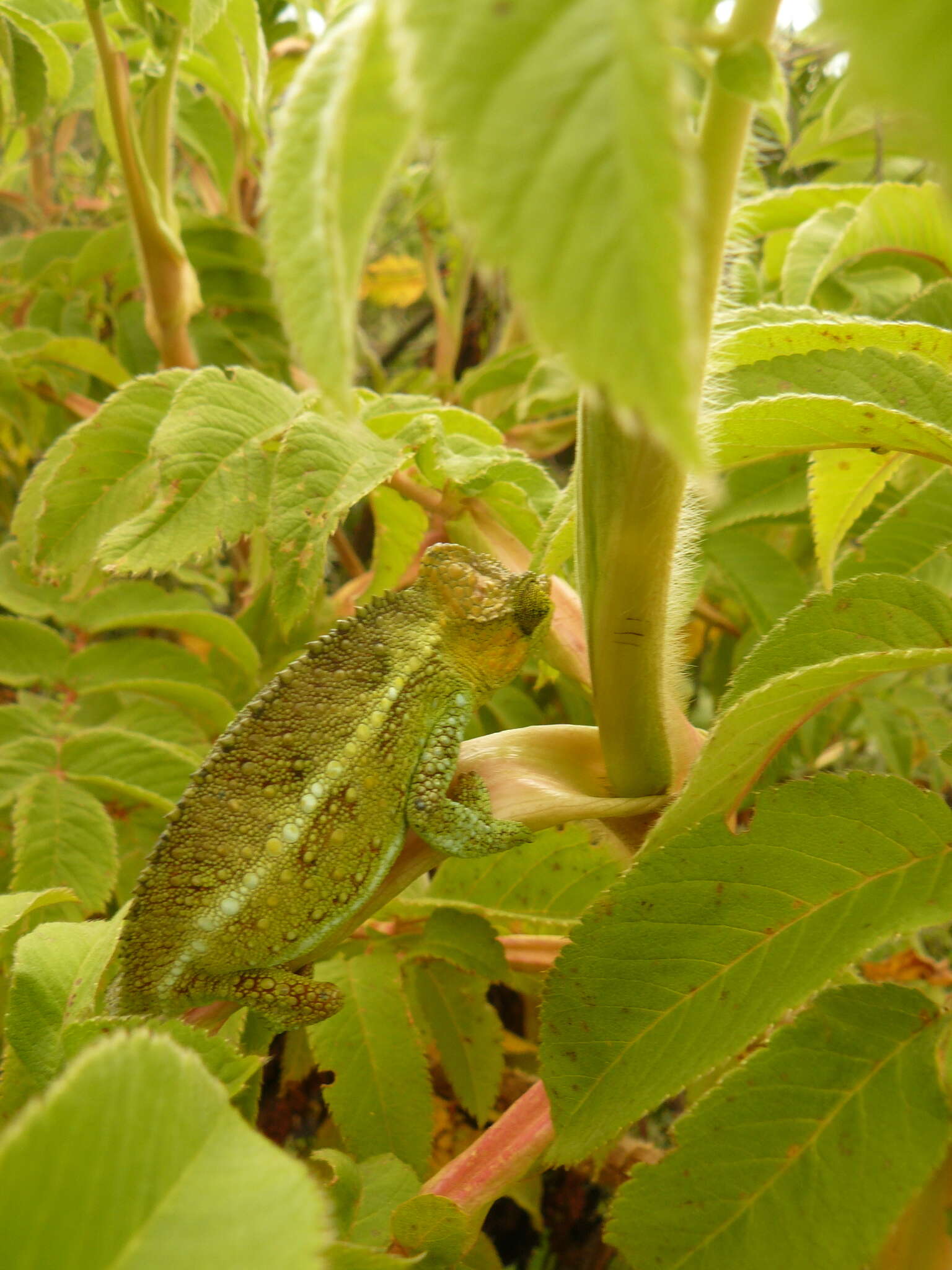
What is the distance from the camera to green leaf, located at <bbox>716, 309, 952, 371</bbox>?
663 mm

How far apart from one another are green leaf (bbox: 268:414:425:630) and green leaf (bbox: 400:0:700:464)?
499 millimetres

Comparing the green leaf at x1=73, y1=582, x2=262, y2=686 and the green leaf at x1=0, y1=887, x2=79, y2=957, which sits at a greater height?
the green leaf at x1=0, y1=887, x2=79, y2=957

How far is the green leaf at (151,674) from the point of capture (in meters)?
1.23

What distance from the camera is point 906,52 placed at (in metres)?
0.24

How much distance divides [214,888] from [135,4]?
841 millimetres

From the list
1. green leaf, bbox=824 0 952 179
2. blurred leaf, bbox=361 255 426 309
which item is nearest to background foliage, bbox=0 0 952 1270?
green leaf, bbox=824 0 952 179

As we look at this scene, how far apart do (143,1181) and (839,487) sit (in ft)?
2.09

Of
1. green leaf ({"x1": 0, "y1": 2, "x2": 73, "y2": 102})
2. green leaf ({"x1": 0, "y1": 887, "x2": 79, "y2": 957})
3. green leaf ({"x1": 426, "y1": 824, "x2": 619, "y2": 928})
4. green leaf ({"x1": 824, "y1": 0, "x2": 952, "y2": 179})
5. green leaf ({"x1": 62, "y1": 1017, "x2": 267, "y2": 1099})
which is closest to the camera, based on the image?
green leaf ({"x1": 824, "y1": 0, "x2": 952, "y2": 179})

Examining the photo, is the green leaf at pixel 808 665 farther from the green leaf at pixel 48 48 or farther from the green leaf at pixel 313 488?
the green leaf at pixel 48 48

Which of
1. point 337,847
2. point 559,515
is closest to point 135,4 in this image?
point 559,515

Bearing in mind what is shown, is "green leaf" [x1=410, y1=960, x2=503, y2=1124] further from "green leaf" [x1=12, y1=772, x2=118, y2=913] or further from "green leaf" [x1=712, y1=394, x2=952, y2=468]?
"green leaf" [x1=712, y1=394, x2=952, y2=468]

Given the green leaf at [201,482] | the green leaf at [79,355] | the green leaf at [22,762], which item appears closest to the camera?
the green leaf at [201,482]

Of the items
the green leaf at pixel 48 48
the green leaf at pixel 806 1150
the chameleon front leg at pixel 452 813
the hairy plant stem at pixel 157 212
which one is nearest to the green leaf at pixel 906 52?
the green leaf at pixel 806 1150

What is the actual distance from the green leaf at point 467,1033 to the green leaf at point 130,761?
352 millimetres
